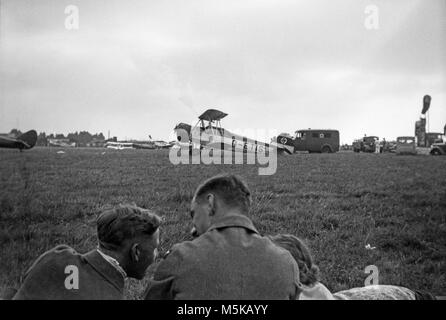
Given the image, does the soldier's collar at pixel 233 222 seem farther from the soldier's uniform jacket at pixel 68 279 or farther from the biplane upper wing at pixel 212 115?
the biplane upper wing at pixel 212 115

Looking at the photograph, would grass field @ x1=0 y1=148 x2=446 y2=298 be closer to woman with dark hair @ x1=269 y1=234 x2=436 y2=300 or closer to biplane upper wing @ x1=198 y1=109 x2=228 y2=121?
woman with dark hair @ x1=269 y1=234 x2=436 y2=300

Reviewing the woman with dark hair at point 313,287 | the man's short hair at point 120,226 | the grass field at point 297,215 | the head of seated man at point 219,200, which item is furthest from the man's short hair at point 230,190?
the grass field at point 297,215

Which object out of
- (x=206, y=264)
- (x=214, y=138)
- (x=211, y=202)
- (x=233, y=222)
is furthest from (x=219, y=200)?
(x=214, y=138)

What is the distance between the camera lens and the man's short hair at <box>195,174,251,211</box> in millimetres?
2566

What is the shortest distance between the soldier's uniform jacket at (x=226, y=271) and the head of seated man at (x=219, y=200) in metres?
0.19

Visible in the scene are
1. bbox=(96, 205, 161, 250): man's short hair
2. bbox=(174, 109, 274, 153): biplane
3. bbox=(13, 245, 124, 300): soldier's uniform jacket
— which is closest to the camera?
bbox=(13, 245, 124, 300): soldier's uniform jacket

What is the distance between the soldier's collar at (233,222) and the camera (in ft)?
7.89

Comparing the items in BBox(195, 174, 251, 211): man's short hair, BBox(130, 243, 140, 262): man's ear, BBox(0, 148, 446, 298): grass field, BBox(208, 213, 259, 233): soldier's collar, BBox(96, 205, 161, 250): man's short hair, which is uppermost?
BBox(195, 174, 251, 211): man's short hair

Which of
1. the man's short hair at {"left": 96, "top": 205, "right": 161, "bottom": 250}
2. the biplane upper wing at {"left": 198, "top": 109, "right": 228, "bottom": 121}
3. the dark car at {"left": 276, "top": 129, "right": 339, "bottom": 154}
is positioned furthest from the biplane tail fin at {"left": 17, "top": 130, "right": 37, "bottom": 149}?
the dark car at {"left": 276, "top": 129, "right": 339, "bottom": 154}

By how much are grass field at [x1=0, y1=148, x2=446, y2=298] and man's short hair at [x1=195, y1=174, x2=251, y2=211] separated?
1942 millimetres

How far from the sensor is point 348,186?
10.4 metres

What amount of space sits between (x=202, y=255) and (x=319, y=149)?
129 feet
